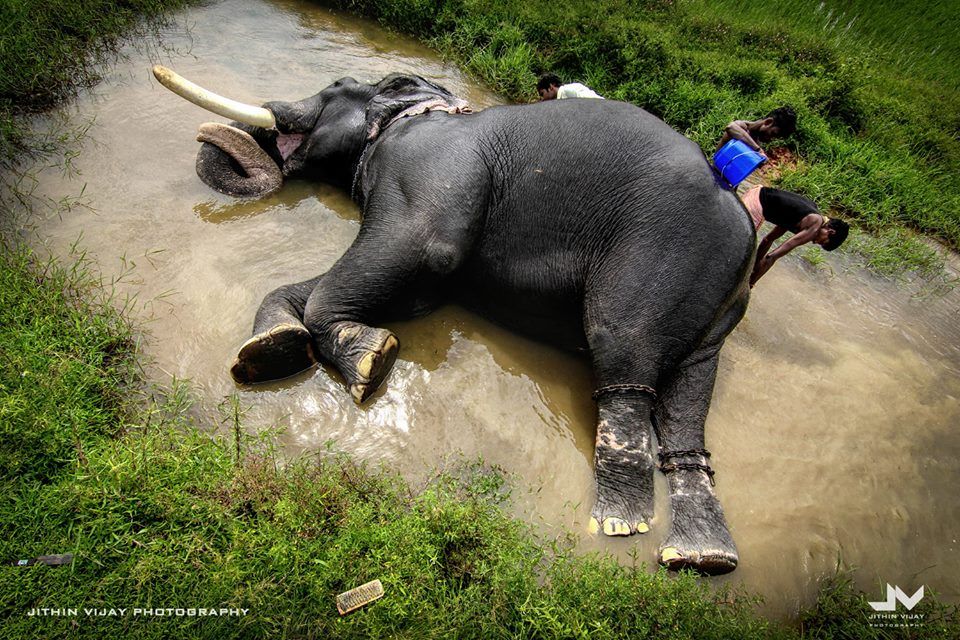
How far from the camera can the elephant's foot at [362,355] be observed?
276 centimetres

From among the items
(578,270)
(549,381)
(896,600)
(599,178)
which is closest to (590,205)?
(599,178)

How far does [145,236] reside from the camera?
11.3ft

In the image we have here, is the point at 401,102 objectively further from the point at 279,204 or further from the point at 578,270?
the point at 578,270

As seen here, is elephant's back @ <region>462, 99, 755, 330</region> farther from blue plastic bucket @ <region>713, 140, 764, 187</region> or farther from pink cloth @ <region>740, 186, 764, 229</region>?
pink cloth @ <region>740, 186, 764, 229</region>

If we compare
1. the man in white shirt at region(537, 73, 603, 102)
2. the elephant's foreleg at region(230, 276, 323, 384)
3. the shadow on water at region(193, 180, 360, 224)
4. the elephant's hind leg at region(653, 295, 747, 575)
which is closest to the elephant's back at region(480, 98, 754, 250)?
the elephant's hind leg at region(653, 295, 747, 575)

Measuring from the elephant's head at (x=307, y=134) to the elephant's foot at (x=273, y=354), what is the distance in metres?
1.52

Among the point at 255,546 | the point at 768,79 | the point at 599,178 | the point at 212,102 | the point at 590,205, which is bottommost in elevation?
the point at 255,546

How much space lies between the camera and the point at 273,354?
9.02 feet

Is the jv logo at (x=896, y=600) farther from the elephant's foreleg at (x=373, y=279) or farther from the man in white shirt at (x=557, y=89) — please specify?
the man in white shirt at (x=557, y=89)

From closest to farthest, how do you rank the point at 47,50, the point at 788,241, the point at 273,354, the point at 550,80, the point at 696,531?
1. the point at 696,531
2. the point at 273,354
3. the point at 788,241
4. the point at 47,50
5. the point at 550,80

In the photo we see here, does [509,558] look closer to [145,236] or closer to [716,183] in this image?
[716,183]

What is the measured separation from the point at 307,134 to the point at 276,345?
1.91 m

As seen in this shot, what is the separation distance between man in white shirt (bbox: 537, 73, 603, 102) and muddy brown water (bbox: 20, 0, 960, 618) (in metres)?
2.14

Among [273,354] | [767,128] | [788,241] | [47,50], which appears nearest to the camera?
[273,354]
